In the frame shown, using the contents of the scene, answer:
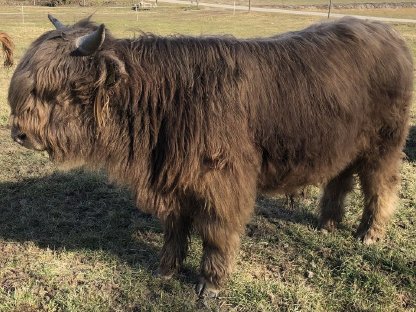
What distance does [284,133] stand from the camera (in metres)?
3.28

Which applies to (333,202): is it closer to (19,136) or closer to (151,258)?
(151,258)

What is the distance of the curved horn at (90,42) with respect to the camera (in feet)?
8.82

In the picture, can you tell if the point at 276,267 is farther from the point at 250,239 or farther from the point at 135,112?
the point at 135,112

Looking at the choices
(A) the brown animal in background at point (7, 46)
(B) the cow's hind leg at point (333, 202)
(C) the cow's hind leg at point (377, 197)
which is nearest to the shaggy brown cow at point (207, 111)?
(C) the cow's hind leg at point (377, 197)

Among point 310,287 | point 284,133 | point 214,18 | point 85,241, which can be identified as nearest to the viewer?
point 284,133

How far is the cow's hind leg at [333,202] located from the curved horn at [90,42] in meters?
2.81

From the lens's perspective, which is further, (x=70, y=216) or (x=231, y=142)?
(x=70, y=216)

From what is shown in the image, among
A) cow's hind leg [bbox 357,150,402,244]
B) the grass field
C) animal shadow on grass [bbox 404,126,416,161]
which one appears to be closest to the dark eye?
the grass field

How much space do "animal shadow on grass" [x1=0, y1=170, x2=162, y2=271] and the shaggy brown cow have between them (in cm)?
65

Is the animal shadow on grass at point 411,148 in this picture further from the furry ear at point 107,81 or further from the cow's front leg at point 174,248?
the furry ear at point 107,81

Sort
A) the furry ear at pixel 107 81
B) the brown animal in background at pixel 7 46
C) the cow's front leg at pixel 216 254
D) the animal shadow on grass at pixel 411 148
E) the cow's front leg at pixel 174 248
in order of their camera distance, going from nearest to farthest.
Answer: the furry ear at pixel 107 81 → the cow's front leg at pixel 216 254 → the cow's front leg at pixel 174 248 → the animal shadow on grass at pixel 411 148 → the brown animal in background at pixel 7 46

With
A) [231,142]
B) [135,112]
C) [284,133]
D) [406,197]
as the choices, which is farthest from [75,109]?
[406,197]

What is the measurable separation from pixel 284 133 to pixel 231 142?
1.47ft

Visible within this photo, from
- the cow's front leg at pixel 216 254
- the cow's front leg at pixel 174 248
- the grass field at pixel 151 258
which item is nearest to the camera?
the cow's front leg at pixel 216 254
